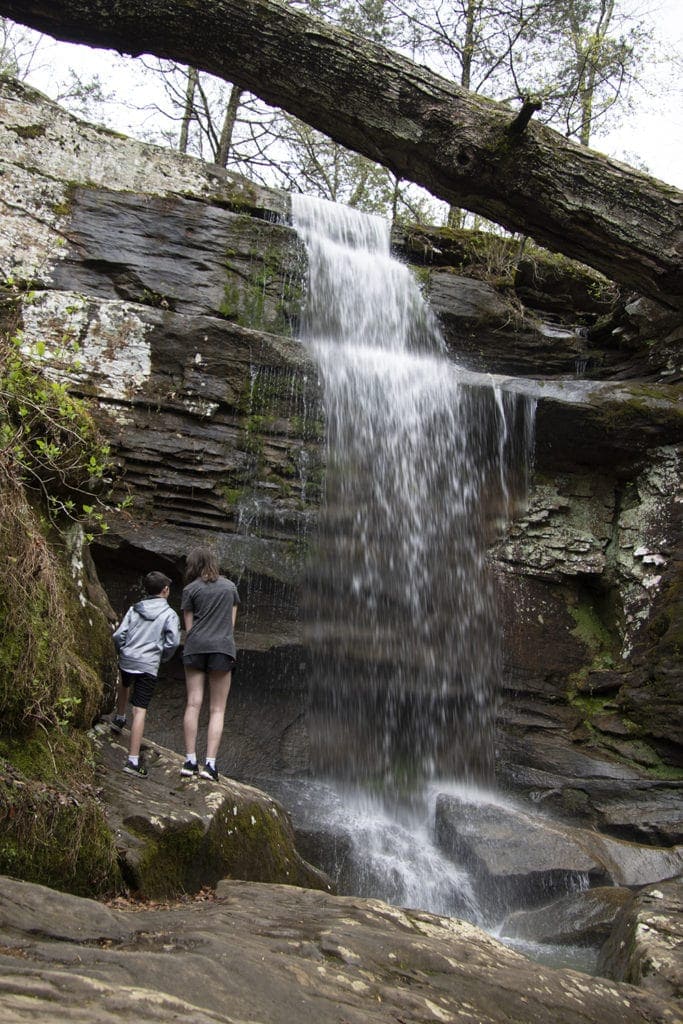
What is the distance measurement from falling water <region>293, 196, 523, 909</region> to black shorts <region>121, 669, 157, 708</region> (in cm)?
294

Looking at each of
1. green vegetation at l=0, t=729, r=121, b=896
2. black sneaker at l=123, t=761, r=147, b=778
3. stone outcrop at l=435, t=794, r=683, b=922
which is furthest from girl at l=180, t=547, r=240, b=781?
stone outcrop at l=435, t=794, r=683, b=922

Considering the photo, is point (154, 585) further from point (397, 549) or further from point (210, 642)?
point (397, 549)

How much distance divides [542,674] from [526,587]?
3.43ft

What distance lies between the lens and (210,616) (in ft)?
19.1

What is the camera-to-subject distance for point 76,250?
9.31 m

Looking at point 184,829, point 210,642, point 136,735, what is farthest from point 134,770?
point 210,642

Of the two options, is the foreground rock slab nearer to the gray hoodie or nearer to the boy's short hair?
the gray hoodie

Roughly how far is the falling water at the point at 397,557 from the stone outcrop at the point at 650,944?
2619 millimetres

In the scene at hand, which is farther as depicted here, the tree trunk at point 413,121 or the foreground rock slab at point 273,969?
the tree trunk at point 413,121

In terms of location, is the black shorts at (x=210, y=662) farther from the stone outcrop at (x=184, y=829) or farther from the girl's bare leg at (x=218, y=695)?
the stone outcrop at (x=184, y=829)

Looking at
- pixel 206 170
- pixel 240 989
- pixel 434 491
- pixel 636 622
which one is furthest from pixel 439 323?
pixel 240 989

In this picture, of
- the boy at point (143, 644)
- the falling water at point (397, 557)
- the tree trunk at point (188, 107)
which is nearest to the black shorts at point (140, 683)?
the boy at point (143, 644)

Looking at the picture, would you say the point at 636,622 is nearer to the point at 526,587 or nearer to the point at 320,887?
the point at 526,587

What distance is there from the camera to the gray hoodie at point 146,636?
18.1ft
